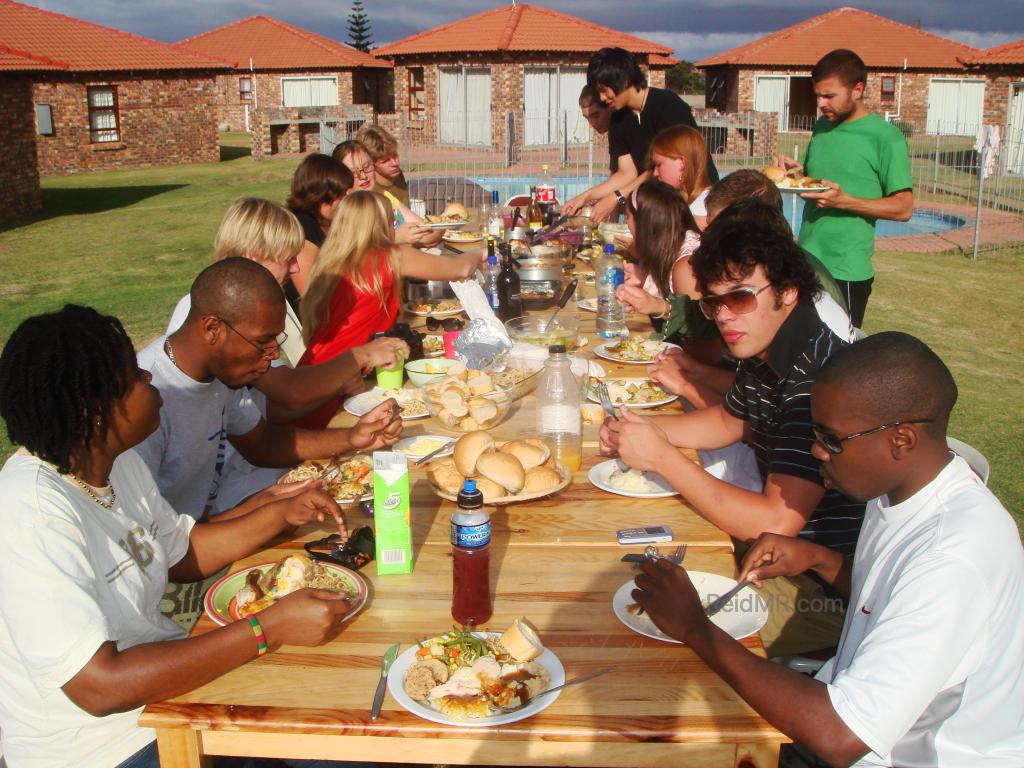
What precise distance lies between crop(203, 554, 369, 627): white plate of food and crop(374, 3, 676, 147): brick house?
25959 mm

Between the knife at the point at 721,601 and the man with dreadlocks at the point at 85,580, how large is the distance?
2.75 feet

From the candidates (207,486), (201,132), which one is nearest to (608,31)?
(201,132)

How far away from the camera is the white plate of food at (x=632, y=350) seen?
13.5 feet

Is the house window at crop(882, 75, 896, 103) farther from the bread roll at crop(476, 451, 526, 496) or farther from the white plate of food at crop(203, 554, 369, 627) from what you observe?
the white plate of food at crop(203, 554, 369, 627)

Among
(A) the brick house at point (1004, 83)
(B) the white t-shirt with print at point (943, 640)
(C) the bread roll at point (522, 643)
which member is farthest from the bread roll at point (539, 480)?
(A) the brick house at point (1004, 83)

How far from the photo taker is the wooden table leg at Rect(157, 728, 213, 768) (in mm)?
1728

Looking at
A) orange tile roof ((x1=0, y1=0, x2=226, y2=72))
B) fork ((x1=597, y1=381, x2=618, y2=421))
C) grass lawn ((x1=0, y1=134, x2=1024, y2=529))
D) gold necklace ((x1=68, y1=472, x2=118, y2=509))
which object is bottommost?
grass lawn ((x1=0, y1=134, x2=1024, y2=529))

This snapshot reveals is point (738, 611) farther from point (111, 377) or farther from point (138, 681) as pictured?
point (111, 377)

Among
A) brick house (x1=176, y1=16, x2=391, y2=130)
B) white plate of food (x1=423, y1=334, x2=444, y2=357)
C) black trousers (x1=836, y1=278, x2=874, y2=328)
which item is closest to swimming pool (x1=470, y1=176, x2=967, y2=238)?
black trousers (x1=836, y1=278, x2=874, y2=328)

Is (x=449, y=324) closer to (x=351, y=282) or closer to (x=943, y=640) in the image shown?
(x=351, y=282)

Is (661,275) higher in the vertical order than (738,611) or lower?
higher

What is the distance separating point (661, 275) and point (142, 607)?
3.46 metres

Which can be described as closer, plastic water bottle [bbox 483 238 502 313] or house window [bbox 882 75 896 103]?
plastic water bottle [bbox 483 238 502 313]

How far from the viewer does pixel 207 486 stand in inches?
120
